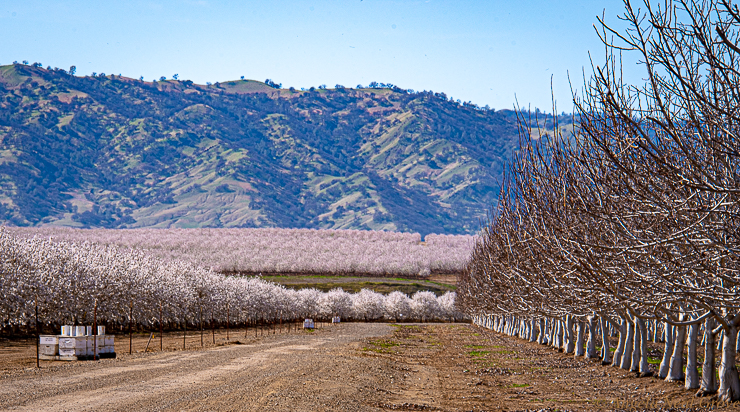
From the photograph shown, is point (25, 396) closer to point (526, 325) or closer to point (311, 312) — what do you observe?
point (526, 325)

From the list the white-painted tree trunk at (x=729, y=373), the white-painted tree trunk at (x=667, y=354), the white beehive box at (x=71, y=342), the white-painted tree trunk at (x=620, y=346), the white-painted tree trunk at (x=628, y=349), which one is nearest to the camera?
the white-painted tree trunk at (x=729, y=373)

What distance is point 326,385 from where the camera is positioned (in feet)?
79.2

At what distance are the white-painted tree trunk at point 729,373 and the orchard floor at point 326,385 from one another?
2.96 ft

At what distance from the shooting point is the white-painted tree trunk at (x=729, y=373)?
676 inches

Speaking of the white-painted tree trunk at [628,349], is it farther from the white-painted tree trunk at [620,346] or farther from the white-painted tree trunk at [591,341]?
the white-painted tree trunk at [591,341]

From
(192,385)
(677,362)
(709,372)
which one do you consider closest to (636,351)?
(677,362)

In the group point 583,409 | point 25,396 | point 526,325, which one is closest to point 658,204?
point 583,409

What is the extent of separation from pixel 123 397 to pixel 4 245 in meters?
45.3

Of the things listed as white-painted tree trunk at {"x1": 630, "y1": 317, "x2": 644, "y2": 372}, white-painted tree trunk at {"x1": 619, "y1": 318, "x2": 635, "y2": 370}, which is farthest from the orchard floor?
white-painted tree trunk at {"x1": 619, "y1": 318, "x2": 635, "y2": 370}

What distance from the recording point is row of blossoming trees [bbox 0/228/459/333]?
55.7 meters

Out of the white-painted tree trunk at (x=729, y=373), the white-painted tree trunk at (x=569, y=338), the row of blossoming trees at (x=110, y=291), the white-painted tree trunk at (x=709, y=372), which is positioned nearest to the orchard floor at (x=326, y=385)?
the white-painted tree trunk at (x=709, y=372)

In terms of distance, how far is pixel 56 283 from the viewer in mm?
59281

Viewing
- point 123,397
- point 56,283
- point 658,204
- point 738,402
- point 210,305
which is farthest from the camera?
point 210,305

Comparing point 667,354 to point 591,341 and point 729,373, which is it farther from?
point 591,341
